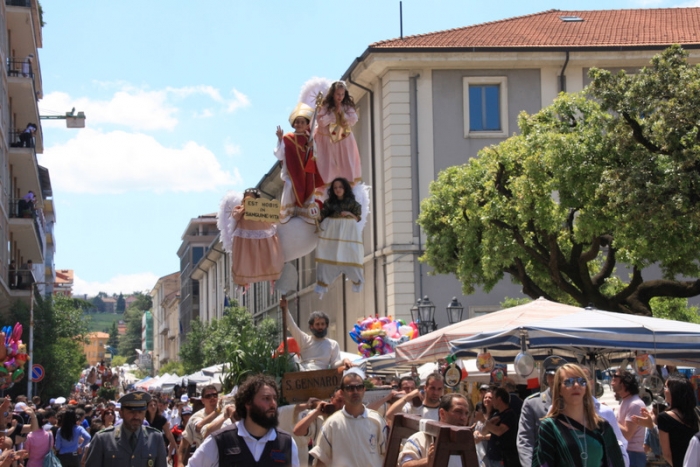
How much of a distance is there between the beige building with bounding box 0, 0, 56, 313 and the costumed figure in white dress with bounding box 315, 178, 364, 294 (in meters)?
26.9

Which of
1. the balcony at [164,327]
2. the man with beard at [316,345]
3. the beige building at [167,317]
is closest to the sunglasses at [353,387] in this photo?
the man with beard at [316,345]

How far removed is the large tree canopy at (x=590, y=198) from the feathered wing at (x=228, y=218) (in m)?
12.3

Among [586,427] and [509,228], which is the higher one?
[509,228]

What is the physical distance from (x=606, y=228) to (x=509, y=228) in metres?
2.72

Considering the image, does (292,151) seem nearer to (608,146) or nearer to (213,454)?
(213,454)

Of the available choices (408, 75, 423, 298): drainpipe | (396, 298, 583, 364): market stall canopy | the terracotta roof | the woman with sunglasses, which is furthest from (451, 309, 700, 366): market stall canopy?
the terracotta roof

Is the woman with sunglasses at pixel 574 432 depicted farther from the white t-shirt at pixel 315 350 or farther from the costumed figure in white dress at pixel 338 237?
the white t-shirt at pixel 315 350

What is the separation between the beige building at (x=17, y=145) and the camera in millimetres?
37812

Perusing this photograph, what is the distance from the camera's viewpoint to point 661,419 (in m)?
9.20

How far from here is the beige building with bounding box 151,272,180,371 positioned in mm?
130625

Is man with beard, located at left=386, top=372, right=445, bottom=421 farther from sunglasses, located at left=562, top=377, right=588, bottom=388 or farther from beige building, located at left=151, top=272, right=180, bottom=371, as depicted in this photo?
beige building, located at left=151, top=272, right=180, bottom=371

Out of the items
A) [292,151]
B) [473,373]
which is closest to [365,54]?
[473,373]

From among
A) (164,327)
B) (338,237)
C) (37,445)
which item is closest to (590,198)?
(37,445)

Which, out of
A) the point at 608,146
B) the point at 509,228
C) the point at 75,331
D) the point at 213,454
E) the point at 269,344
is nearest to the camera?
the point at 213,454
